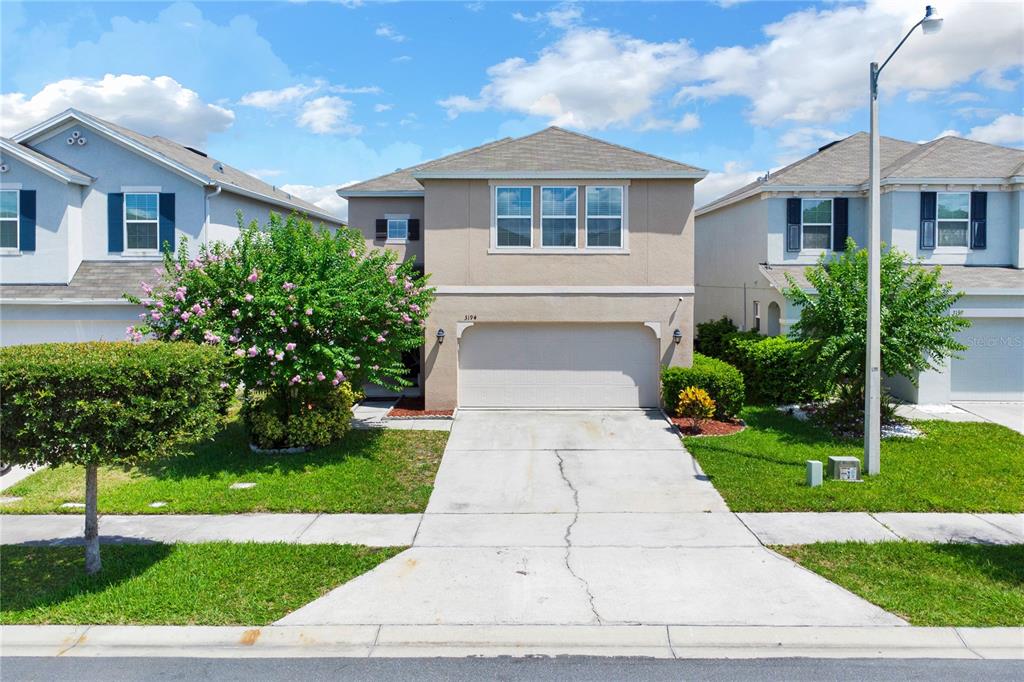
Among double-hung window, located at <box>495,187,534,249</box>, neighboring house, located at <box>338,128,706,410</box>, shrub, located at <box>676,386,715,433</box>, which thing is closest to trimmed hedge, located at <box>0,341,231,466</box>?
neighboring house, located at <box>338,128,706,410</box>

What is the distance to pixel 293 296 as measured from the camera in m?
11.3

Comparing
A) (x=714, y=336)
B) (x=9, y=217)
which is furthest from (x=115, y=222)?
(x=714, y=336)

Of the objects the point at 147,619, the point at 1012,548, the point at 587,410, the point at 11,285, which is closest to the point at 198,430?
the point at 147,619

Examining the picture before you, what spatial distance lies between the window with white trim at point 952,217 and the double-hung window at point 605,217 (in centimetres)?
884

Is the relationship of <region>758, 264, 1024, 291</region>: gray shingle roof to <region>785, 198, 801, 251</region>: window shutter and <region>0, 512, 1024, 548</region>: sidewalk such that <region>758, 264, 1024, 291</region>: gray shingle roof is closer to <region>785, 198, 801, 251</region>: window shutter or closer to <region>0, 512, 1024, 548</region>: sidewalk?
<region>785, 198, 801, 251</region>: window shutter

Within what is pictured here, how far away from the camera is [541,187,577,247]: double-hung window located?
16.5 m

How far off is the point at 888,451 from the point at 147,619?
11.9 metres

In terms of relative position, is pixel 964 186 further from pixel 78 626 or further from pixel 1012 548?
pixel 78 626

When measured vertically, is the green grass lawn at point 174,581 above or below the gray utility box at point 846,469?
below

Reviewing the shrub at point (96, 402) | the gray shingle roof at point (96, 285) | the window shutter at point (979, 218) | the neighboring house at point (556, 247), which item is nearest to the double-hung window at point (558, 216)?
the neighboring house at point (556, 247)

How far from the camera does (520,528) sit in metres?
9.23

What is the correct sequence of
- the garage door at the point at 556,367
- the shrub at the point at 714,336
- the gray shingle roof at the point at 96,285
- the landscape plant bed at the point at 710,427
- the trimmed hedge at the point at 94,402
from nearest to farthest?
the trimmed hedge at the point at 94,402
the landscape plant bed at the point at 710,427
the gray shingle roof at the point at 96,285
the garage door at the point at 556,367
the shrub at the point at 714,336

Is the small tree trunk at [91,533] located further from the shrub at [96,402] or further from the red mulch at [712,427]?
the red mulch at [712,427]

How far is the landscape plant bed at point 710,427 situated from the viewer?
14.2 m
